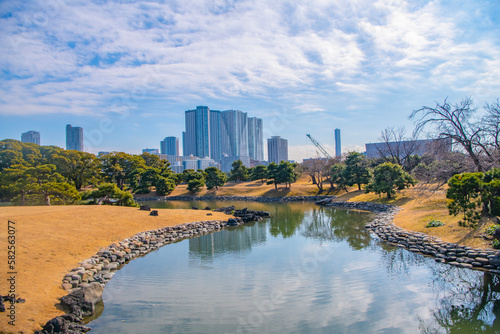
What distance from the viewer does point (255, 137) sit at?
126750mm

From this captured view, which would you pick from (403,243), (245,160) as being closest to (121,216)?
(403,243)

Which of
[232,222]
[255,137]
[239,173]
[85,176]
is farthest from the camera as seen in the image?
[255,137]

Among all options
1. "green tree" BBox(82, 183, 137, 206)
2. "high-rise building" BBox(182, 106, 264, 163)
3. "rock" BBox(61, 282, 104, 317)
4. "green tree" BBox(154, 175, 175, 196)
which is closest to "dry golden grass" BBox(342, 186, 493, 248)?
"rock" BBox(61, 282, 104, 317)

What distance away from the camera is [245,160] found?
10794 cm

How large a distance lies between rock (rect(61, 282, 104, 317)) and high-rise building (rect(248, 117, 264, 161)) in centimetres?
10983

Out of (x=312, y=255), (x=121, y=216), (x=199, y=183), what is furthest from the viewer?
(x=199, y=183)

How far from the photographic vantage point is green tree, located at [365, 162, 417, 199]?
28016 millimetres

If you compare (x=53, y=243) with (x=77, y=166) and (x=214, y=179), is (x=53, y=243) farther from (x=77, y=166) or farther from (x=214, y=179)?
(x=214, y=179)

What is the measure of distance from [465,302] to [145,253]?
12.8 metres

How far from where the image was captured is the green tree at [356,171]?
3734 centimetres

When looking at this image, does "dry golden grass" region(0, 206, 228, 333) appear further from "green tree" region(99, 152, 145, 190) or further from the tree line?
"green tree" region(99, 152, 145, 190)

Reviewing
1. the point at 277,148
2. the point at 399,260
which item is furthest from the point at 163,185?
the point at 277,148

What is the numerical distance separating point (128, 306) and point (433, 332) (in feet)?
25.7

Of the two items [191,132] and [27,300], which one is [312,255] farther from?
[191,132]
